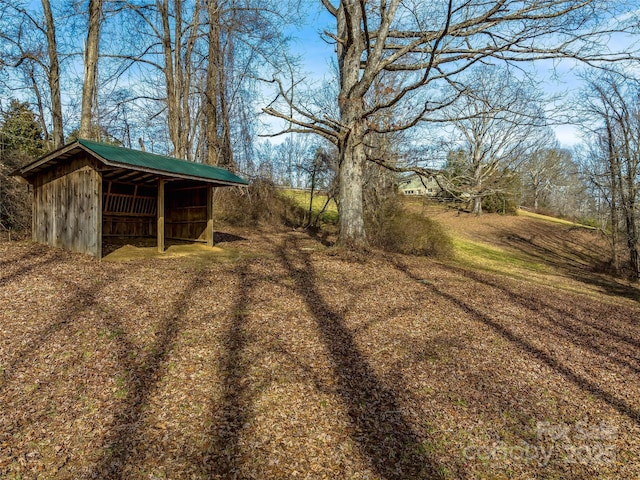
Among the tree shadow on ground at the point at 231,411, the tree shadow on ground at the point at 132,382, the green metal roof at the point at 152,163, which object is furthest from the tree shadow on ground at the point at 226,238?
the tree shadow on ground at the point at 231,411

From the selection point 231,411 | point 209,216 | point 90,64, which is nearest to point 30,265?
point 209,216

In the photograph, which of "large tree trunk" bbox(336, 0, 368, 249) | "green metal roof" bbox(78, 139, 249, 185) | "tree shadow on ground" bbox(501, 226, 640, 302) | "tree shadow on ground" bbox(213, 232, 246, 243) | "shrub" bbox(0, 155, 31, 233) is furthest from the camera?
"tree shadow on ground" bbox(501, 226, 640, 302)

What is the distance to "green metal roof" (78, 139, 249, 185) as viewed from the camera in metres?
7.52

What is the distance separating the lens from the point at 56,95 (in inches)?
488

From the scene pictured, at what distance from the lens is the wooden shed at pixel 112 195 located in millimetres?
7957

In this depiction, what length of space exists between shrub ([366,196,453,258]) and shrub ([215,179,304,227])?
710cm

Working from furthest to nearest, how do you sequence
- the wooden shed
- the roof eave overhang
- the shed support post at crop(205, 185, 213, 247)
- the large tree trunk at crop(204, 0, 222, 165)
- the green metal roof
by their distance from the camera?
the large tree trunk at crop(204, 0, 222, 165) < the shed support post at crop(205, 185, 213, 247) < the wooden shed < the green metal roof < the roof eave overhang

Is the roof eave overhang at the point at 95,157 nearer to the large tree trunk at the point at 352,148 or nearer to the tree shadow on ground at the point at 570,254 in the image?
the large tree trunk at the point at 352,148

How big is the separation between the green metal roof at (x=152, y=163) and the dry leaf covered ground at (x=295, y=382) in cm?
234

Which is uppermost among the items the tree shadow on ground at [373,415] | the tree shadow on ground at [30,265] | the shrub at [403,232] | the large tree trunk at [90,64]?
the large tree trunk at [90,64]

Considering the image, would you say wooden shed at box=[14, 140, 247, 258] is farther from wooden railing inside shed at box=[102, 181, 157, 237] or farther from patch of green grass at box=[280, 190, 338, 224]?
patch of green grass at box=[280, 190, 338, 224]

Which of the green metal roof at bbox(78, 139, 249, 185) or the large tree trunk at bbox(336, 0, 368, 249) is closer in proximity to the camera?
the green metal roof at bbox(78, 139, 249, 185)


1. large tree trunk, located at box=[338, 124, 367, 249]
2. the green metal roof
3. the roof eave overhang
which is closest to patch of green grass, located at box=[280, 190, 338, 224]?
the green metal roof

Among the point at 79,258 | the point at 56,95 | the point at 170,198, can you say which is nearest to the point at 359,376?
the point at 79,258
